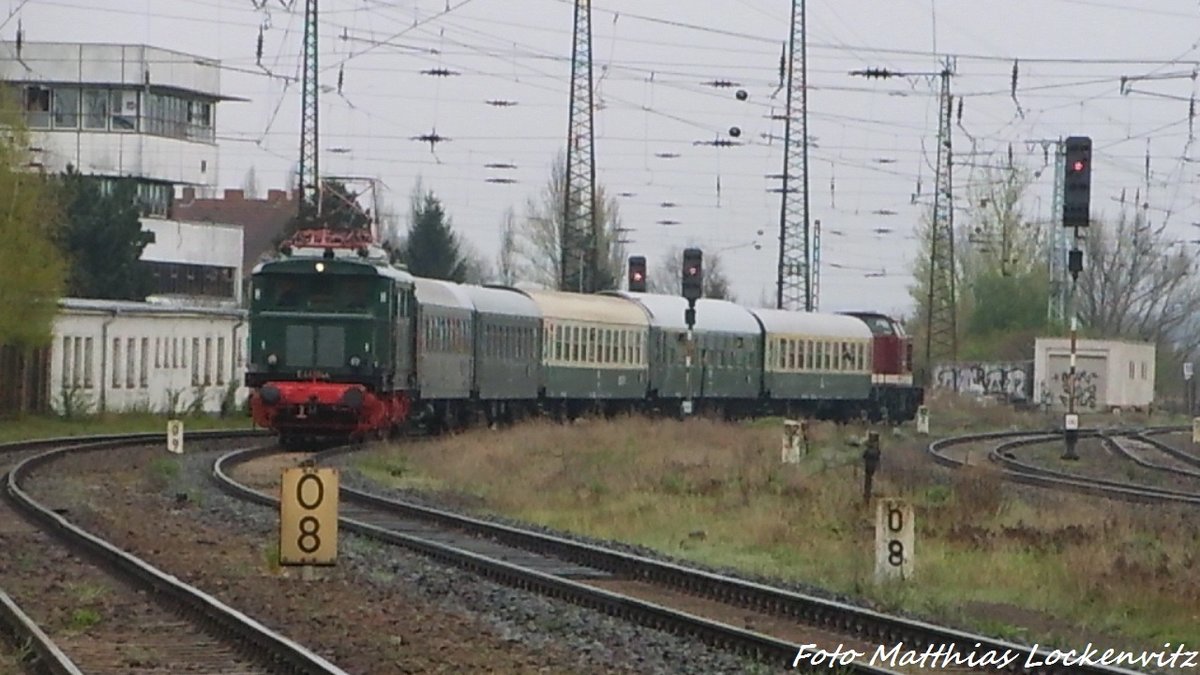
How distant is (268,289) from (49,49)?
58848mm

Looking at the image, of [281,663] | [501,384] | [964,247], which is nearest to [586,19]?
[501,384]

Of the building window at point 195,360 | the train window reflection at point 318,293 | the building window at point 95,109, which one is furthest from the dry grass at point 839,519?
the building window at point 95,109

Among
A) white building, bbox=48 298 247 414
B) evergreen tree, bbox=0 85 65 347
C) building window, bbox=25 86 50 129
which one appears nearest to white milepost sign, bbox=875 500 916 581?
evergreen tree, bbox=0 85 65 347

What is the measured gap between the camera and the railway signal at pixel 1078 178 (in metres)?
32.8

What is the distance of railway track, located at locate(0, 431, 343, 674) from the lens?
1273 cm

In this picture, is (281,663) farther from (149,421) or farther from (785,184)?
(785,184)

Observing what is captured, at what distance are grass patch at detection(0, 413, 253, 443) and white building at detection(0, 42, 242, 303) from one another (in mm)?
35521

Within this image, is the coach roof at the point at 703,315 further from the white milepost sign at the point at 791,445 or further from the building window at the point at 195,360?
the white milepost sign at the point at 791,445

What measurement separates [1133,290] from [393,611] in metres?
Result: 96.9

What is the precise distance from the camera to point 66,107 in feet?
305

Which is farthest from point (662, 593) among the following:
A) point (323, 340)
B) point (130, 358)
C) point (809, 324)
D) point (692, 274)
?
point (809, 324)

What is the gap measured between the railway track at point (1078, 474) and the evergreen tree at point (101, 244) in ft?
96.2

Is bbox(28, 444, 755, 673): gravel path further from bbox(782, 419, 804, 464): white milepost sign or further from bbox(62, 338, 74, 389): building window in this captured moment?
bbox(62, 338, 74, 389): building window

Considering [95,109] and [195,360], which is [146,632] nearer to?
[195,360]
